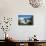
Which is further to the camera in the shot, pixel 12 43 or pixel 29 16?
pixel 29 16

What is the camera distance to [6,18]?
19.0 ft

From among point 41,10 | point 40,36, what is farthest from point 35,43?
point 41,10

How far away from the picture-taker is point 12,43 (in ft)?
12.8

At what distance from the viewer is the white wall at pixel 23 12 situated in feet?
19.0

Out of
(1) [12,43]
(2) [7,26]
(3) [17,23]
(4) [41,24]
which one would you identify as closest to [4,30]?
(2) [7,26]

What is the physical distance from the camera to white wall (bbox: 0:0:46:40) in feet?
19.0

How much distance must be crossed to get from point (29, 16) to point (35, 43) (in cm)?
198

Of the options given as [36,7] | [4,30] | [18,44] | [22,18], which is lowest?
[18,44]

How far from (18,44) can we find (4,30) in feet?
6.03

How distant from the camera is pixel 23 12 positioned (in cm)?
586

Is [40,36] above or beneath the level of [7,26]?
beneath

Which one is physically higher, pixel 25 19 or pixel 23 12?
pixel 23 12

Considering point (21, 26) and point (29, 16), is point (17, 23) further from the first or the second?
point (29, 16)

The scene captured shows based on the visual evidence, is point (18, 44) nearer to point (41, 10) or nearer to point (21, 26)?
point (21, 26)
